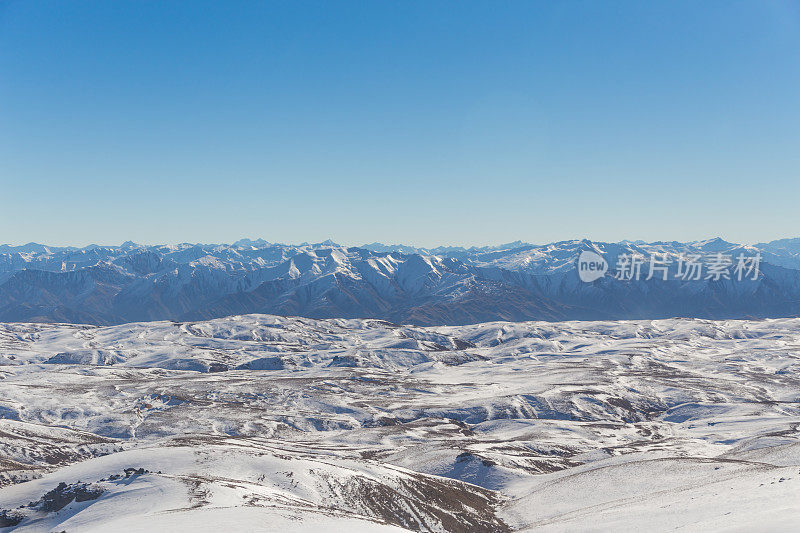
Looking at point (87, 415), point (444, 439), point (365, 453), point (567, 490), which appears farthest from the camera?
point (87, 415)

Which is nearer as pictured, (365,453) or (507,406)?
(365,453)

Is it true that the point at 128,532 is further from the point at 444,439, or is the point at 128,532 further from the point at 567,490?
the point at 444,439

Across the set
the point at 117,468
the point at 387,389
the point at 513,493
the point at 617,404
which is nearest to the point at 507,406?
the point at 617,404

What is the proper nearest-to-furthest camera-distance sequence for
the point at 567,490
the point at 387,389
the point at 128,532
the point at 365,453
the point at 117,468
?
the point at 128,532 → the point at 117,468 → the point at 567,490 → the point at 365,453 → the point at 387,389

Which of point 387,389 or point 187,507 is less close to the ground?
point 187,507

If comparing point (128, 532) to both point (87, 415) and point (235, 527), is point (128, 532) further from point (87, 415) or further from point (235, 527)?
point (87, 415)

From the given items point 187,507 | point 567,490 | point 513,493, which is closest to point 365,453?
point 513,493

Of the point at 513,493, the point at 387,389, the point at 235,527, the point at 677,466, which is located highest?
the point at 235,527
